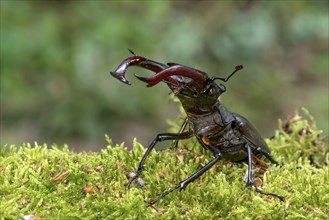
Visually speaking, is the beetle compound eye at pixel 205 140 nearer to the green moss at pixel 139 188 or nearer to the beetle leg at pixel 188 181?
the green moss at pixel 139 188

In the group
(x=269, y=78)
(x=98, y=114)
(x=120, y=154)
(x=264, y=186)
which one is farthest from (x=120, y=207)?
(x=269, y=78)

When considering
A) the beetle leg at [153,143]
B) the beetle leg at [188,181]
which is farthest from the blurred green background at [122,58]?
the beetle leg at [188,181]

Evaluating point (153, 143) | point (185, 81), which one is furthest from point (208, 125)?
point (185, 81)

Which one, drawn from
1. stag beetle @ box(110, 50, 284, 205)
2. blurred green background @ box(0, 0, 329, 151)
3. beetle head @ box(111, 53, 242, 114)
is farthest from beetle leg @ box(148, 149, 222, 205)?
blurred green background @ box(0, 0, 329, 151)

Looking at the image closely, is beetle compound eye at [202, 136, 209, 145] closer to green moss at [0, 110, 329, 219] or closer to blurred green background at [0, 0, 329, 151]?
green moss at [0, 110, 329, 219]

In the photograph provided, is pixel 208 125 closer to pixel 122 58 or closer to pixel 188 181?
pixel 188 181
